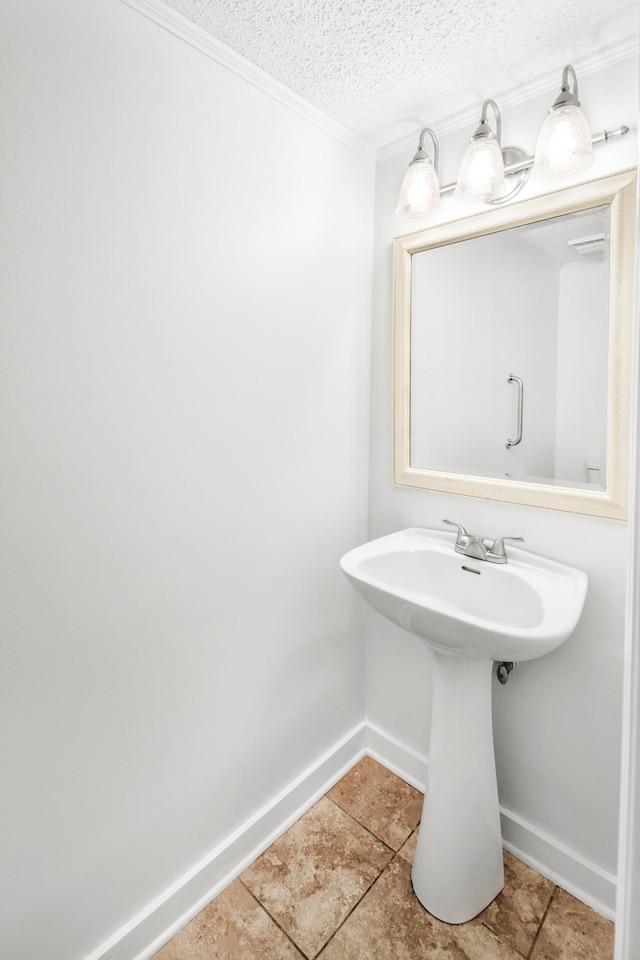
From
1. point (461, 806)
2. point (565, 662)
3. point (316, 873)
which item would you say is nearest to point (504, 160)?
point (565, 662)

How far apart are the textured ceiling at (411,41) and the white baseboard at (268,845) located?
6.92 feet

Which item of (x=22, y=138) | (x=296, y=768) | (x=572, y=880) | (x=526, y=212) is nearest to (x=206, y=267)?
(x=22, y=138)

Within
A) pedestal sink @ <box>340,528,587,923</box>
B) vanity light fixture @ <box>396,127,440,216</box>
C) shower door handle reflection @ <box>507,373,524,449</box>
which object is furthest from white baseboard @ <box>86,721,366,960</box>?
Answer: vanity light fixture @ <box>396,127,440,216</box>

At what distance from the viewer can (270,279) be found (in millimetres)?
1342

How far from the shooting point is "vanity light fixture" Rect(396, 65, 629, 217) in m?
1.11

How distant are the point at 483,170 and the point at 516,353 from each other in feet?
1.62

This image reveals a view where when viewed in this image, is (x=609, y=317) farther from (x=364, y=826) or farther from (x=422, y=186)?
(x=364, y=826)

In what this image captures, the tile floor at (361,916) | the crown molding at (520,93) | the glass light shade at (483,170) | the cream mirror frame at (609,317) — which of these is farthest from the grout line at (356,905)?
the crown molding at (520,93)

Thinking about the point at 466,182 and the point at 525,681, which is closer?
the point at 466,182

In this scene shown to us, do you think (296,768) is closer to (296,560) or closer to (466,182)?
(296,560)

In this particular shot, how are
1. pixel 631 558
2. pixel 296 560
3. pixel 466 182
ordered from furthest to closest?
pixel 296 560 < pixel 466 182 < pixel 631 558

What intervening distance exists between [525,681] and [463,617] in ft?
1.84

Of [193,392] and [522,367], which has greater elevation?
[522,367]

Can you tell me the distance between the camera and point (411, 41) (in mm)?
1156
